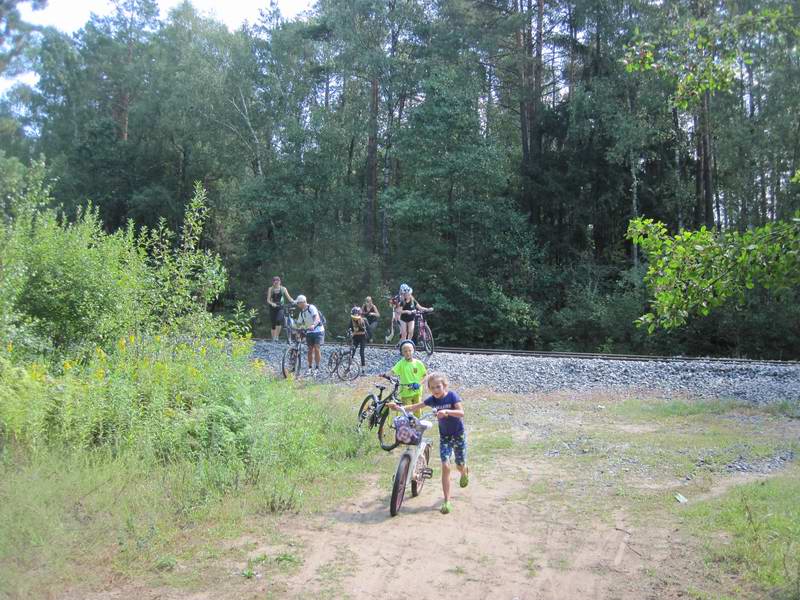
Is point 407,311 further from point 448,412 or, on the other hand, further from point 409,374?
point 448,412

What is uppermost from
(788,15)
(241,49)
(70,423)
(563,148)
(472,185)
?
(241,49)

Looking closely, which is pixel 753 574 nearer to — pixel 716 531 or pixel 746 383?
pixel 716 531

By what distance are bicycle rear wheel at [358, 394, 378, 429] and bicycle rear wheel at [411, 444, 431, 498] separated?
223 centimetres

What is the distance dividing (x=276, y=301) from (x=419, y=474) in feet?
37.0

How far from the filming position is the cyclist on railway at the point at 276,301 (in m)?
18.1

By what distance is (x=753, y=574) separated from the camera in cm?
547

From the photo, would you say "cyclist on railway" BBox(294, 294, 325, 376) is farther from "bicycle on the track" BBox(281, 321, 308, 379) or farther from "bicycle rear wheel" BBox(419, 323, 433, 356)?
"bicycle rear wheel" BBox(419, 323, 433, 356)

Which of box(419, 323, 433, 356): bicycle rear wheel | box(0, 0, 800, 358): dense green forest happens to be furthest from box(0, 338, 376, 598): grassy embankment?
box(0, 0, 800, 358): dense green forest

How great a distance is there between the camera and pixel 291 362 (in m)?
14.6

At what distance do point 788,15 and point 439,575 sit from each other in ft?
16.5

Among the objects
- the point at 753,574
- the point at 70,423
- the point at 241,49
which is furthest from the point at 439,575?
the point at 241,49

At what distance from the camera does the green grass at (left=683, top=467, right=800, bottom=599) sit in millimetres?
5422

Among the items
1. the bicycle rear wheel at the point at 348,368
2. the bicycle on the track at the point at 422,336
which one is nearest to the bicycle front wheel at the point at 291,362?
the bicycle rear wheel at the point at 348,368

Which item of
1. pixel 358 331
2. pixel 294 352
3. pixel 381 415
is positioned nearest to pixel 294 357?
pixel 294 352
